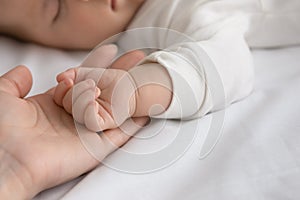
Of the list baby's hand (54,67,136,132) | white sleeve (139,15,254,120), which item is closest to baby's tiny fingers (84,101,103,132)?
baby's hand (54,67,136,132)

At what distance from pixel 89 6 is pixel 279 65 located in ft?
1.20

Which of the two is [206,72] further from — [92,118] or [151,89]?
[92,118]

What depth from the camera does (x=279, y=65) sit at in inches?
36.8

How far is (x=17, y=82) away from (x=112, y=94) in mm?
155

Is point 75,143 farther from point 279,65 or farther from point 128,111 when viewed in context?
point 279,65

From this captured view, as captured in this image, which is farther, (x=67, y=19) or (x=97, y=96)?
(x=67, y=19)

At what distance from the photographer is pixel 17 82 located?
76 centimetres

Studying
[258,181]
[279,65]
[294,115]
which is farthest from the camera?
[279,65]

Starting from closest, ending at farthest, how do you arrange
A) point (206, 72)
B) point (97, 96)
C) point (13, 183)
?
point (13, 183) → point (97, 96) → point (206, 72)

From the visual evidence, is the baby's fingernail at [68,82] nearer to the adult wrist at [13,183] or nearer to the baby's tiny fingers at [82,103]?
the baby's tiny fingers at [82,103]

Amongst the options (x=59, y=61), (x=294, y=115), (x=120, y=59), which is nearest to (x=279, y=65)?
(x=294, y=115)

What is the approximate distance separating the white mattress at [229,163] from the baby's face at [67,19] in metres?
0.31

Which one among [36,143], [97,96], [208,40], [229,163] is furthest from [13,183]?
[208,40]

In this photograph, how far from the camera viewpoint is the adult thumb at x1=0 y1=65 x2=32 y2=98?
2.43 ft
